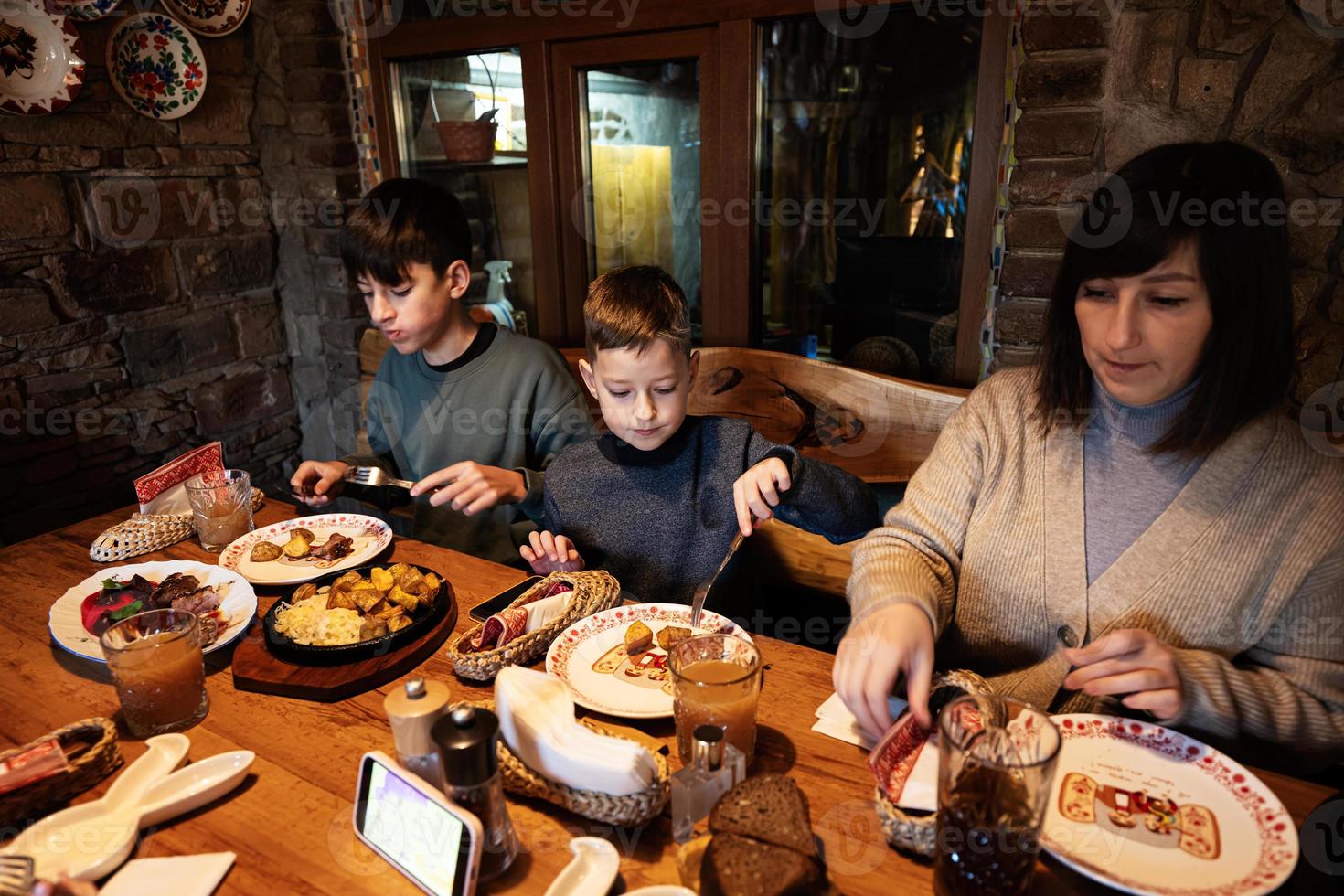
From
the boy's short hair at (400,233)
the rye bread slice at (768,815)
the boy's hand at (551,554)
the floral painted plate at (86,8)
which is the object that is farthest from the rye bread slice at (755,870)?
the floral painted plate at (86,8)

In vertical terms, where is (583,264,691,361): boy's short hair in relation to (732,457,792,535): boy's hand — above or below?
above

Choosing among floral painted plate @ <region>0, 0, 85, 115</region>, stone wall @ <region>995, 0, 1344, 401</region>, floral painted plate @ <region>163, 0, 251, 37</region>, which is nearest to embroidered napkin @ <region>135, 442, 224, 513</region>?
floral painted plate @ <region>0, 0, 85, 115</region>

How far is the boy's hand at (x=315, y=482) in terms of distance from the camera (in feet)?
5.86

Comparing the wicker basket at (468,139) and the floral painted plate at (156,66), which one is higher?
the floral painted plate at (156,66)

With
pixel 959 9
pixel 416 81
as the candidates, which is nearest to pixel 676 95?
pixel 959 9

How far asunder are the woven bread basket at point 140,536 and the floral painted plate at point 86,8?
5.31 ft

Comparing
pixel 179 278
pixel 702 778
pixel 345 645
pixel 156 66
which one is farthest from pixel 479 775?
pixel 156 66

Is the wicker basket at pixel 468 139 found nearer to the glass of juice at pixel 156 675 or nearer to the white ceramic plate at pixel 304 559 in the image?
the white ceramic plate at pixel 304 559

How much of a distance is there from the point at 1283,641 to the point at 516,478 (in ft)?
4.44

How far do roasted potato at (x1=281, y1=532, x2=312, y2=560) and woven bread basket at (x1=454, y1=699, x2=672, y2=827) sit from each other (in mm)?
826

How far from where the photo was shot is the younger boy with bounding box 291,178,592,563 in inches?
78.5

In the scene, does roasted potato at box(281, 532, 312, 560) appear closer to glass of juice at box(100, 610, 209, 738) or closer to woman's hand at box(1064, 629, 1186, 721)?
glass of juice at box(100, 610, 209, 738)

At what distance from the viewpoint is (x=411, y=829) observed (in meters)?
0.84

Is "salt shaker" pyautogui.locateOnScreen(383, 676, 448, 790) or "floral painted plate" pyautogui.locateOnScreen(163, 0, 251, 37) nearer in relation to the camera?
"salt shaker" pyautogui.locateOnScreen(383, 676, 448, 790)
